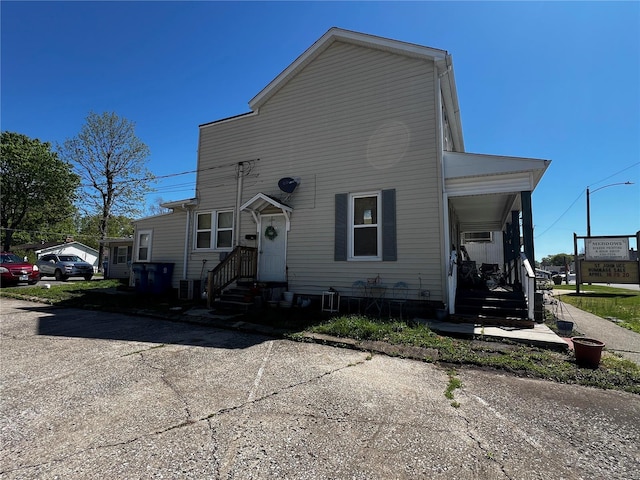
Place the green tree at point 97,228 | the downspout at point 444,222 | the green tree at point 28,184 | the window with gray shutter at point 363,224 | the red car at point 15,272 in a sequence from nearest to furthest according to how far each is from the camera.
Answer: the downspout at point 444,222 < the window with gray shutter at point 363,224 < the red car at point 15,272 < the green tree at point 28,184 < the green tree at point 97,228

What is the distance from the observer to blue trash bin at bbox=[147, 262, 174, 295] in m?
11.0

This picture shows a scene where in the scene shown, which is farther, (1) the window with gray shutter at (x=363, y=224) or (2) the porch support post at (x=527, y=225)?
(1) the window with gray shutter at (x=363, y=224)

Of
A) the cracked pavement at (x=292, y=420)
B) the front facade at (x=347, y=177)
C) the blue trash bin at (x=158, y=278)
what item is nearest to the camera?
the cracked pavement at (x=292, y=420)

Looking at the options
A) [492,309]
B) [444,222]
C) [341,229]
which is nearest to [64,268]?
[341,229]

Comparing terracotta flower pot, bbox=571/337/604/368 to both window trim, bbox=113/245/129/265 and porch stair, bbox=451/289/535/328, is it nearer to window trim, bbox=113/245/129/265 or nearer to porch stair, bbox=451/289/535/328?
porch stair, bbox=451/289/535/328

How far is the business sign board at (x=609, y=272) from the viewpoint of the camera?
39.6 feet

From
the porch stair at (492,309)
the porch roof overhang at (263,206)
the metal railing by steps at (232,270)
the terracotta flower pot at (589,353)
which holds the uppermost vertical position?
the porch roof overhang at (263,206)

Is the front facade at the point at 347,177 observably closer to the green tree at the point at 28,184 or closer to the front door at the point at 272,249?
the front door at the point at 272,249

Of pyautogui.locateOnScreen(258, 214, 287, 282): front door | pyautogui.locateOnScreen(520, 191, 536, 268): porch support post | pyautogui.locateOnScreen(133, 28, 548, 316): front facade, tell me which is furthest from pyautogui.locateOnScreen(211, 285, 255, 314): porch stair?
pyautogui.locateOnScreen(520, 191, 536, 268): porch support post

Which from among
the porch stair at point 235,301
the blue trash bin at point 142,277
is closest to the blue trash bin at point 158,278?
the blue trash bin at point 142,277

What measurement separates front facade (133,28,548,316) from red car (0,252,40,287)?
11256 mm

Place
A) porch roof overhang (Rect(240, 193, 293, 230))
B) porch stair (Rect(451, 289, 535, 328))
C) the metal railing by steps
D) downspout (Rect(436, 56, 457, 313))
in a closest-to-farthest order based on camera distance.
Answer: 1. porch stair (Rect(451, 289, 535, 328))
2. downspout (Rect(436, 56, 457, 313))
3. the metal railing by steps
4. porch roof overhang (Rect(240, 193, 293, 230))

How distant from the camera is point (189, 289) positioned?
34.8ft

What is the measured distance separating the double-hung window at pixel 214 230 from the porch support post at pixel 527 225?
833 cm
